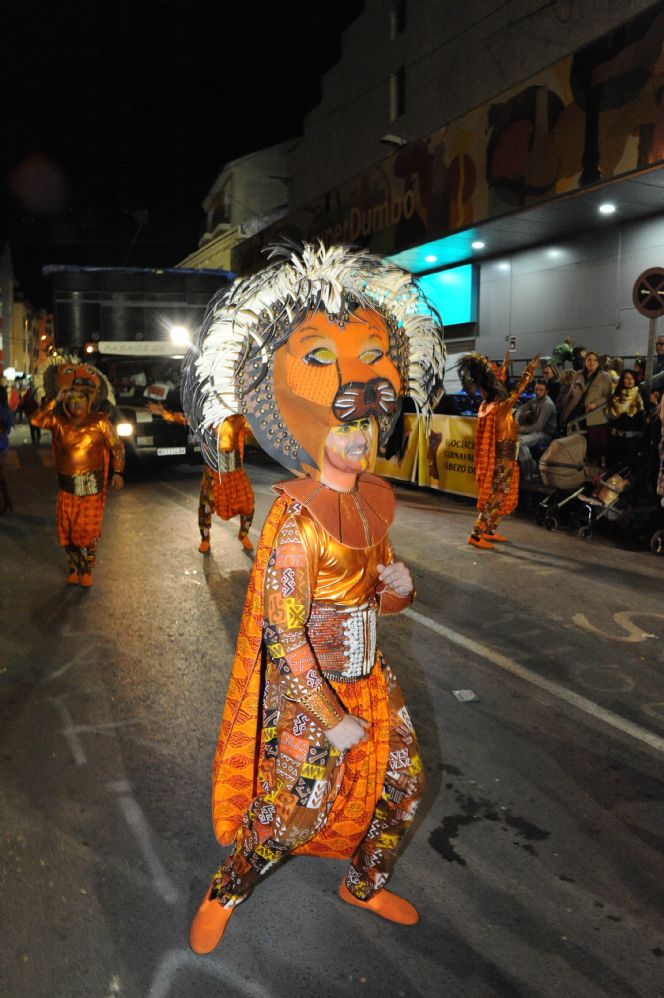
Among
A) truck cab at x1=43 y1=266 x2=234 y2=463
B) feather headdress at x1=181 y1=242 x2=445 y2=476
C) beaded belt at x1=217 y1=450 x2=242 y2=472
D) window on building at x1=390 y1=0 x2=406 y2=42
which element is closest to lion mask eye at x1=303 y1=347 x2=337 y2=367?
feather headdress at x1=181 y1=242 x2=445 y2=476

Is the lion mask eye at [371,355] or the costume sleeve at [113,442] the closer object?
the lion mask eye at [371,355]

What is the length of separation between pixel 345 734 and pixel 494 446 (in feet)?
23.9

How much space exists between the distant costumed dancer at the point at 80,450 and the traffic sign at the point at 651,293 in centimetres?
674

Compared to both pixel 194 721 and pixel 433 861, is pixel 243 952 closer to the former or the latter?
pixel 433 861

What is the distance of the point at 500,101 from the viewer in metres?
14.5

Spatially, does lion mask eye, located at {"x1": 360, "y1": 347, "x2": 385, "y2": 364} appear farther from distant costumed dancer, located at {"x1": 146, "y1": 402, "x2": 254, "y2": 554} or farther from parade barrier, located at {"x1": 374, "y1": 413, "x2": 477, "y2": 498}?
parade barrier, located at {"x1": 374, "y1": 413, "x2": 477, "y2": 498}

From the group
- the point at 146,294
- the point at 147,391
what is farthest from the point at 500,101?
the point at 147,391

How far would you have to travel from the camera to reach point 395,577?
2584 millimetres

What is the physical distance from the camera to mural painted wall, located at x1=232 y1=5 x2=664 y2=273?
11453 mm

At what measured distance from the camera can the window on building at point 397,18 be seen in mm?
22578

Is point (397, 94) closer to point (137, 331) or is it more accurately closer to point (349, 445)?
point (137, 331)

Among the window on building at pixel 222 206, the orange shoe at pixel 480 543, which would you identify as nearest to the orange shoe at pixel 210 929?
the orange shoe at pixel 480 543

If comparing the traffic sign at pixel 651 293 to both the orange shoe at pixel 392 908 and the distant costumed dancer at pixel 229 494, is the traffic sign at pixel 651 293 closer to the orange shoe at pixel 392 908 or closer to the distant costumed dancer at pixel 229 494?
the distant costumed dancer at pixel 229 494

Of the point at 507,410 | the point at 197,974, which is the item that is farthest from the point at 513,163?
the point at 197,974
